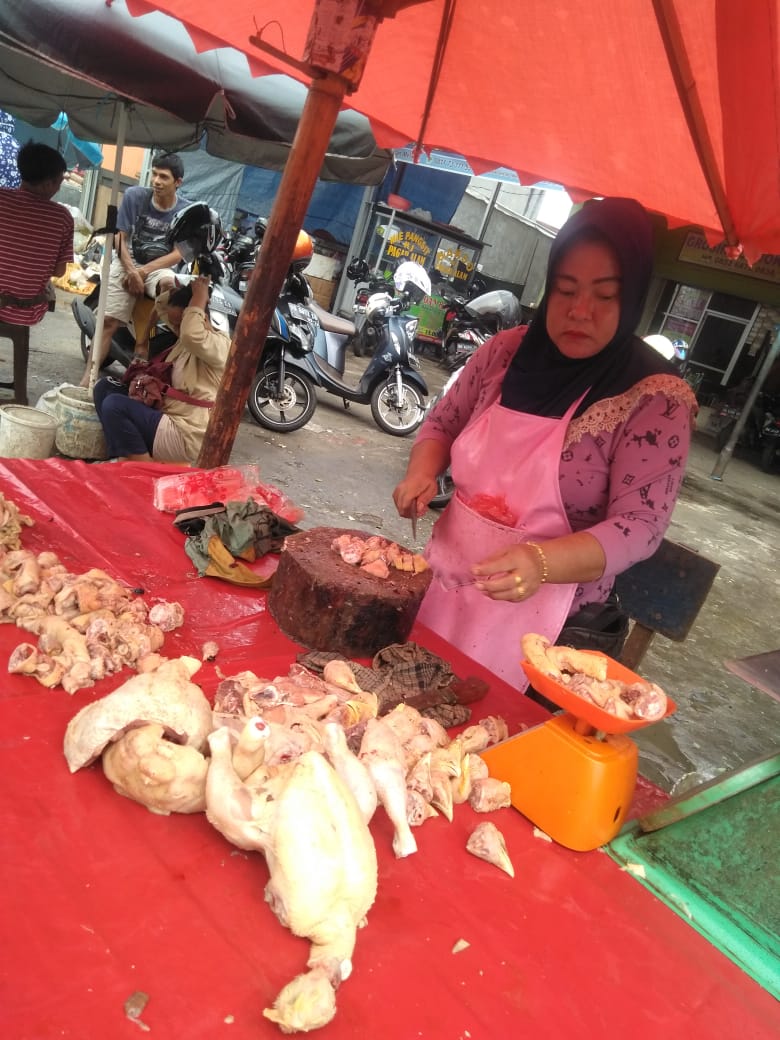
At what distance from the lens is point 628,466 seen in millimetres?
2146

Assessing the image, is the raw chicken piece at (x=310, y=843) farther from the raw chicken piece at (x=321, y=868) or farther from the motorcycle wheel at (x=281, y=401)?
the motorcycle wheel at (x=281, y=401)

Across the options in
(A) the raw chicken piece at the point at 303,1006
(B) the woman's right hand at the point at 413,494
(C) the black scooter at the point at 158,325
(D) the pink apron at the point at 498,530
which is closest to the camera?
(A) the raw chicken piece at the point at 303,1006

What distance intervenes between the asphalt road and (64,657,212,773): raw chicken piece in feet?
6.62

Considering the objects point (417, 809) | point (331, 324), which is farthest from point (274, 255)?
point (331, 324)

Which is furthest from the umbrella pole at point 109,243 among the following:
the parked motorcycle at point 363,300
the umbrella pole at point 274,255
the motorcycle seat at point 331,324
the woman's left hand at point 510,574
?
the parked motorcycle at point 363,300

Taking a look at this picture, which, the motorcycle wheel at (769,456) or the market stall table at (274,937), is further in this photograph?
the motorcycle wheel at (769,456)

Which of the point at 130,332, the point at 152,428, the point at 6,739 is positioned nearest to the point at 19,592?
the point at 6,739

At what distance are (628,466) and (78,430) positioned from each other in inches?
155

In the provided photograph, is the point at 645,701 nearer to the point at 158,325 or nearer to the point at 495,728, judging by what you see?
the point at 495,728

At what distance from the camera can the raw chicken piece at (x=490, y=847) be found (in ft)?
4.89

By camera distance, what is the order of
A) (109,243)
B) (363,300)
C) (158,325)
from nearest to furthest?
(109,243), (158,325), (363,300)

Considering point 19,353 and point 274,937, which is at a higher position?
point 274,937

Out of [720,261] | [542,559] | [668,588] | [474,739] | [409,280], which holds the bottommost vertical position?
[474,739]

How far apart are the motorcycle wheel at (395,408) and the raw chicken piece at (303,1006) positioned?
7.89m
